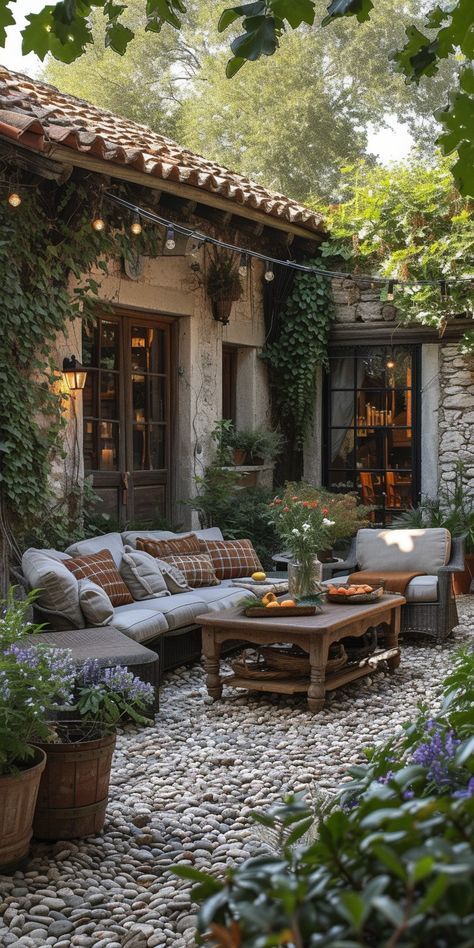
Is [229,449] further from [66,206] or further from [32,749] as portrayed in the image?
[32,749]

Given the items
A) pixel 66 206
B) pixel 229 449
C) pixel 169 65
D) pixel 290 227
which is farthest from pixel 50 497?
pixel 169 65

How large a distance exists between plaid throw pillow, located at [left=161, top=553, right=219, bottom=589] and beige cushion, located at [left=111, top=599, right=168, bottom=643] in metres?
0.96

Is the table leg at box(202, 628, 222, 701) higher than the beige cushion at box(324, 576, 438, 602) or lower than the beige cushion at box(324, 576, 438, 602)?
lower

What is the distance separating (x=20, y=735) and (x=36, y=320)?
3925mm

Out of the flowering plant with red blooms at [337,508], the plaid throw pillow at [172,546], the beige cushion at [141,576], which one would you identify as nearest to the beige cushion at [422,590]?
the plaid throw pillow at [172,546]

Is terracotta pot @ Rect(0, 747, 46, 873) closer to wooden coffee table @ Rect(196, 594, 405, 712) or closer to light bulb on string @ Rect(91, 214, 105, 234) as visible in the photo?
wooden coffee table @ Rect(196, 594, 405, 712)

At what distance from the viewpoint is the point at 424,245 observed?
973 cm

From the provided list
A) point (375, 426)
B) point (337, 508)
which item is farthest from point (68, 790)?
point (375, 426)

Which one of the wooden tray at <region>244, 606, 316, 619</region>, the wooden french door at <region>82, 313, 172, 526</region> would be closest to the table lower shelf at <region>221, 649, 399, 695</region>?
the wooden tray at <region>244, 606, 316, 619</region>

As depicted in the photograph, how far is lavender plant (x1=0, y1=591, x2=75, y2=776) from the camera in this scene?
10.9ft

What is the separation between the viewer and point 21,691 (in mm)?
3355

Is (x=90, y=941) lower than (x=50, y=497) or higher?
lower

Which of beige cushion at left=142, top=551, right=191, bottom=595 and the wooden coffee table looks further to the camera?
beige cushion at left=142, top=551, right=191, bottom=595

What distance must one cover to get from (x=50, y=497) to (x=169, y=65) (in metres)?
17.2
